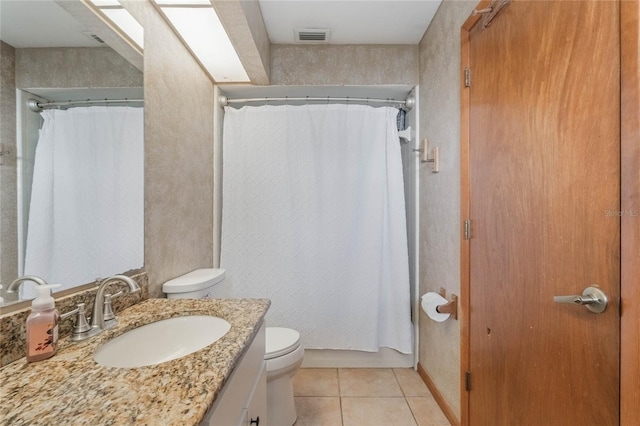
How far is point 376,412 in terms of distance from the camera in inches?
63.3

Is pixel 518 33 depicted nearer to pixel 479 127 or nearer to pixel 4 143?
pixel 479 127

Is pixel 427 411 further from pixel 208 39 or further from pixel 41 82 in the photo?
pixel 208 39

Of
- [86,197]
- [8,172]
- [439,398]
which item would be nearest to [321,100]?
[86,197]

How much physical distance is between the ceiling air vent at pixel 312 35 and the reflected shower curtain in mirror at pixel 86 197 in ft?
4.14

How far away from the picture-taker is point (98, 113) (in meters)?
0.96

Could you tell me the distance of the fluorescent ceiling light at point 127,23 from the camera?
1.03 meters

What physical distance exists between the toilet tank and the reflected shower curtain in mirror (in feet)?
0.72

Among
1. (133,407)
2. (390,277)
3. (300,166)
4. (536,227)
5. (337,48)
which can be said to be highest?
(337,48)

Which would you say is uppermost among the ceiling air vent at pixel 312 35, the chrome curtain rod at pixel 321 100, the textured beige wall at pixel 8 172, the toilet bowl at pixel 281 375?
the ceiling air vent at pixel 312 35

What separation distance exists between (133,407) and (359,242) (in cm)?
167

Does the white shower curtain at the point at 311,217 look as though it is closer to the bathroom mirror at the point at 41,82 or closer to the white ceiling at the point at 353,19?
the white ceiling at the point at 353,19

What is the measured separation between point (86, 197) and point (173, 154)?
594mm

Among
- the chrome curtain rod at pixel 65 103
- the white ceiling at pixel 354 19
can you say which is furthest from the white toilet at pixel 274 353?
the white ceiling at pixel 354 19

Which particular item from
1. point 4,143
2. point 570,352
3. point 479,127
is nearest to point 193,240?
point 4,143
